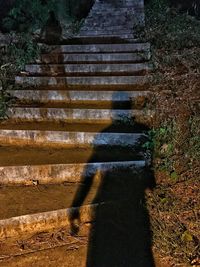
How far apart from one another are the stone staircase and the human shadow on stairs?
0.01m

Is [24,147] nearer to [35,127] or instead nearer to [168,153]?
[35,127]

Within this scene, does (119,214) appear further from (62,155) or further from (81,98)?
(81,98)

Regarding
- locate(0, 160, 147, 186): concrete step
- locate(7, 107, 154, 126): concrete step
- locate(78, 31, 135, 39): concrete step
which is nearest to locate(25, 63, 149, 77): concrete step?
locate(7, 107, 154, 126): concrete step

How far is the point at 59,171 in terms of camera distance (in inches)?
183

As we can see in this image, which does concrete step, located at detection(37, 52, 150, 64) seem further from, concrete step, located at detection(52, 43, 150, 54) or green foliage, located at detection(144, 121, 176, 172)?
green foliage, located at detection(144, 121, 176, 172)

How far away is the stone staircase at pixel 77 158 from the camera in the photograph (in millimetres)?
3633

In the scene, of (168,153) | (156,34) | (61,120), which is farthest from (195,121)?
(156,34)

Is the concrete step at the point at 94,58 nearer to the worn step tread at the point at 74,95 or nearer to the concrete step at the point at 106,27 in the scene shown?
the worn step tread at the point at 74,95

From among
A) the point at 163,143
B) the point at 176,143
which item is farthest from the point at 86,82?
the point at 176,143

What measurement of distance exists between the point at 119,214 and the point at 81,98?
269 centimetres

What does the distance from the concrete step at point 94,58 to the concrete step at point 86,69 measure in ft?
0.87

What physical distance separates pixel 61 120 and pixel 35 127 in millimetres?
456

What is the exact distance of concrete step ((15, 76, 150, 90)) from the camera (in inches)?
247

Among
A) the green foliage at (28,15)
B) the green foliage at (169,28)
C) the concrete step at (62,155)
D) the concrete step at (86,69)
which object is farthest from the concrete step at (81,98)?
the green foliage at (28,15)
